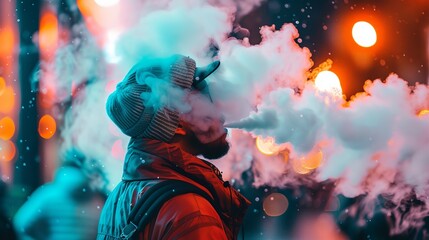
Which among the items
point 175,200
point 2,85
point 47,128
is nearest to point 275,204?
point 47,128

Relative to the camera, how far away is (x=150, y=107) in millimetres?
1684

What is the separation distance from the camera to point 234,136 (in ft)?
11.2

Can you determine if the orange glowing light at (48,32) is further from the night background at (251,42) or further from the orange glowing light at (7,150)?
the orange glowing light at (7,150)

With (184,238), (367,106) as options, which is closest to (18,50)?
(367,106)

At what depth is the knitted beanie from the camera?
1677 mm

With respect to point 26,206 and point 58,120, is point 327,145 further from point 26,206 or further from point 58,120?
point 26,206

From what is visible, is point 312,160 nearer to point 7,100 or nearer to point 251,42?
point 251,42

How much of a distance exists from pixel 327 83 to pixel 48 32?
1.85 meters

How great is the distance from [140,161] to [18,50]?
2307 millimetres

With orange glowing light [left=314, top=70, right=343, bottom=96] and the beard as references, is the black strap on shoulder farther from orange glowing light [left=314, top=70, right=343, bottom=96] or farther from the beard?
orange glowing light [left=314, top=70, right=343, bottom=96]

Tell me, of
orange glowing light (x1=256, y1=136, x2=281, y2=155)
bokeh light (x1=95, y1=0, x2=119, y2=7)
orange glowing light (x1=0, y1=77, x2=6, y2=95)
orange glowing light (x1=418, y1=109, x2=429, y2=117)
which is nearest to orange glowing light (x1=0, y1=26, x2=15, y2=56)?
orange glowing light (x1=0, y1=77, x2=6, y2=95)

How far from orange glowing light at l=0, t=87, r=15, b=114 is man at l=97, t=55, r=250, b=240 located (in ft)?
6.69

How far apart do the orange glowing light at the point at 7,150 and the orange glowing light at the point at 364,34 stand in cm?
258

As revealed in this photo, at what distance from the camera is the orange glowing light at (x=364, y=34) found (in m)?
3.76
